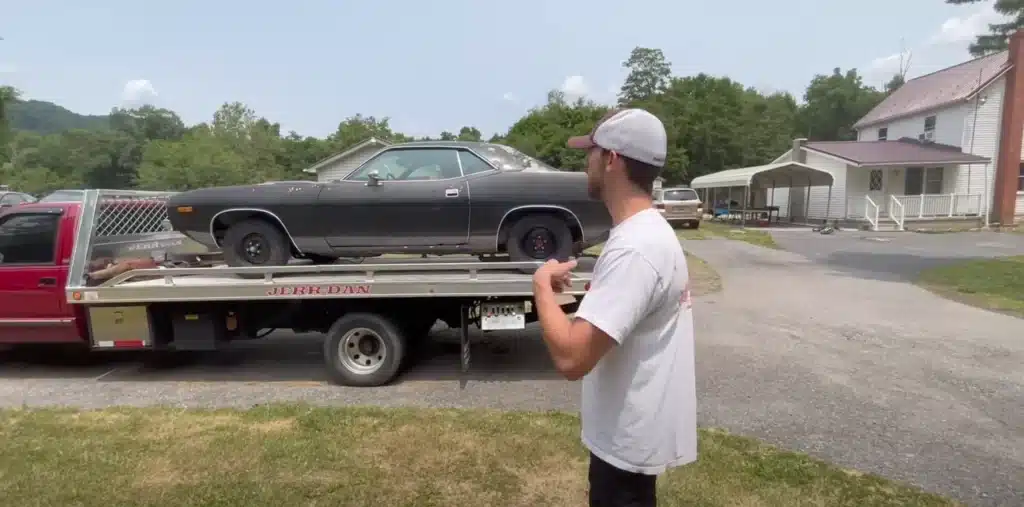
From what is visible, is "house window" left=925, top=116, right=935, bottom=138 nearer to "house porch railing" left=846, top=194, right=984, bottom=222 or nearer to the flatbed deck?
"house porch railing" left=846, top=194, right=984, bottom=222

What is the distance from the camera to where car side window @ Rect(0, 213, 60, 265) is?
5.54 metres

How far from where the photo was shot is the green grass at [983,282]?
9.24m

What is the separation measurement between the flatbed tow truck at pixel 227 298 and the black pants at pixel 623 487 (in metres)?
3.29

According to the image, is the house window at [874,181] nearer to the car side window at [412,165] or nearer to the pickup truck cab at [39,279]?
the car side window at [412,165]

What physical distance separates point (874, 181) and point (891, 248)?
9.33m

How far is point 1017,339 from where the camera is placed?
23.2 ft

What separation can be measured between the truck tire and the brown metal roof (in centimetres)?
2267

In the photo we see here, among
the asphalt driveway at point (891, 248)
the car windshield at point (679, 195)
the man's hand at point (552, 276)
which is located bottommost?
the asphalt driveway at point (891, 248)

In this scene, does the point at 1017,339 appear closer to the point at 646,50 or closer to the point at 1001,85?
the point at 1001,85

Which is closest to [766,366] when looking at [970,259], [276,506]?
[276,506]

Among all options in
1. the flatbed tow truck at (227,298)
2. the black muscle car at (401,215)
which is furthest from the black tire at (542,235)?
the flatbed tow truck at (227,298)


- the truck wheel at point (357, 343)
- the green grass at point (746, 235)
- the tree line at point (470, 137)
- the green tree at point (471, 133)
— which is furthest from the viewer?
the green tree at point (471, 133)

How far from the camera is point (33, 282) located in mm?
5469

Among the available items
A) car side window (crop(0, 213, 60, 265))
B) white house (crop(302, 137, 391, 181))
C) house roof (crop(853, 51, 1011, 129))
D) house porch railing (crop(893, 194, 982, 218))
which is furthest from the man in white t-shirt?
house roof (crop(853, 51, 1011, 129))
